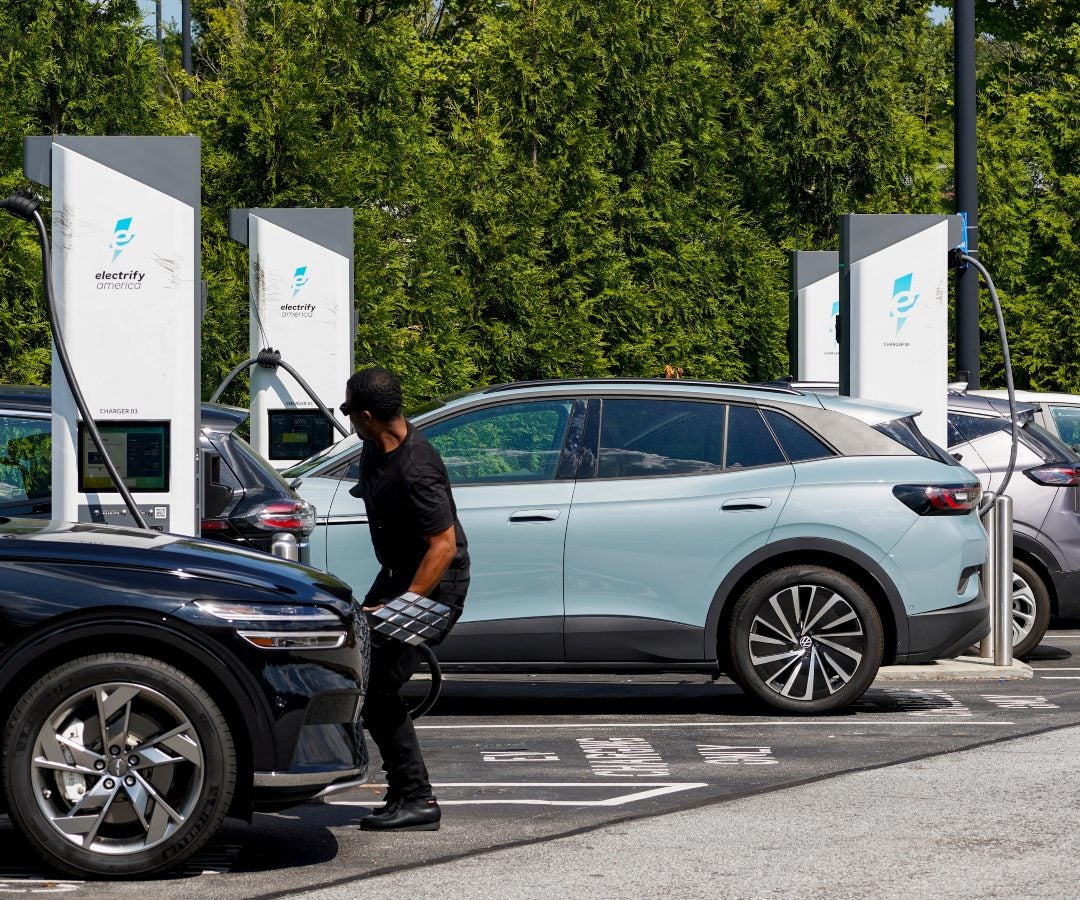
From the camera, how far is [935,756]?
8.40 meters

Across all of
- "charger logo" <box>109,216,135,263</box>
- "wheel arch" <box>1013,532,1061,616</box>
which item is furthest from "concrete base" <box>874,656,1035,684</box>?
"charger logo" <box>109,216,135,263</box>

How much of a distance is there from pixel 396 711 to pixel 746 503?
10.9 ft

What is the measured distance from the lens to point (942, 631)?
31.8 ft

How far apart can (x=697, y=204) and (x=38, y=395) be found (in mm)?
15424

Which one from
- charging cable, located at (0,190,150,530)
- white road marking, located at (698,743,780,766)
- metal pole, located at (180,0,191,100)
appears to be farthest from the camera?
metal pole, located at (180,0,191,100)

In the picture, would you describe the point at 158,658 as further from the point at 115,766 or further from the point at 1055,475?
the point at 1055,475

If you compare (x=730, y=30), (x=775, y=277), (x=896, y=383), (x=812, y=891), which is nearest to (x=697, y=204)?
(x=775, y=277)

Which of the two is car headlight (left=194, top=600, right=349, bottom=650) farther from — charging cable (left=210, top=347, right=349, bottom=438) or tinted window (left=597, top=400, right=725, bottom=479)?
charging cable (left=210, top=347, right=349, bottom=438)

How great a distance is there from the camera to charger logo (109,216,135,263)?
8.88m

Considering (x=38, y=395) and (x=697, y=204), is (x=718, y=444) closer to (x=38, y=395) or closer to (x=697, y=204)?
(x=38, y=395)

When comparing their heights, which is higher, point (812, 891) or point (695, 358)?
point (695, 358)

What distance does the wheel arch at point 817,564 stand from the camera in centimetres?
955

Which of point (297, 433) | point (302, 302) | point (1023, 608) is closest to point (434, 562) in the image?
point (1023, 608)

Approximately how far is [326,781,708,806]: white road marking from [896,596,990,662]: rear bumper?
7.55 ft
